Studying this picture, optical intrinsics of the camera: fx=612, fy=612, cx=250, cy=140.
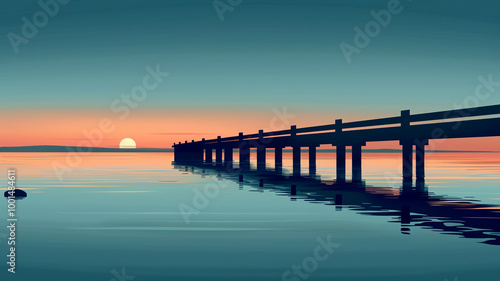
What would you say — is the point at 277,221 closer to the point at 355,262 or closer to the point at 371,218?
the point at 371,218

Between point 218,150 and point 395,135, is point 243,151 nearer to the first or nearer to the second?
point 218,150

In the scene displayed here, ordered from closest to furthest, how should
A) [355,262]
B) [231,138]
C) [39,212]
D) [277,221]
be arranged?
[355,262]
[277,221]
[39,212]
[231,138]

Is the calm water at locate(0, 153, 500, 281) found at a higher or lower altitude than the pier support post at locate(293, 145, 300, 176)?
lower

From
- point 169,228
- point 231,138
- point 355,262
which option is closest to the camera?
point 355,262

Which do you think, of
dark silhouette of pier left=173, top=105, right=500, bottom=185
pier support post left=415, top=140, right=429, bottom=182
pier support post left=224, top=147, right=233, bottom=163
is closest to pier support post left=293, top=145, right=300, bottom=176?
dark silhouette of pier left=173, top=105, right=500, bottom=185

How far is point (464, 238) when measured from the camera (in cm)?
1288

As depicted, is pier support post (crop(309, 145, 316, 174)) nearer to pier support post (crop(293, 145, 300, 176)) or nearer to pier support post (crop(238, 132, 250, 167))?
pier support post (crop(293, 145, 300, 176))

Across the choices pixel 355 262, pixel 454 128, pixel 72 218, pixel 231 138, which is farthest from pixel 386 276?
pixel 231 138

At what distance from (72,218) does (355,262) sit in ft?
31.9

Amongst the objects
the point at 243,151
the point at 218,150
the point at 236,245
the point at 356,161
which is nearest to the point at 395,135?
the point at 356,161

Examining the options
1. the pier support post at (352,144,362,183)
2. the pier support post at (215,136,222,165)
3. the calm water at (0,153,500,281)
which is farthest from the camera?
the pier support post at (215,136,222,165)

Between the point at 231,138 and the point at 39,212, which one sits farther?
the point at 231,138

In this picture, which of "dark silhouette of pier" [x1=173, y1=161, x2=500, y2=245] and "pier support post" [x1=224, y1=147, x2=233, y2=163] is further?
"pier support post" [x1=224, y1=147, x2=233, y2=163]

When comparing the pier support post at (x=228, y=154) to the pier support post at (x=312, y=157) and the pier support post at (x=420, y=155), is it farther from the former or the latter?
the pier support post at (x=420, y=155)
